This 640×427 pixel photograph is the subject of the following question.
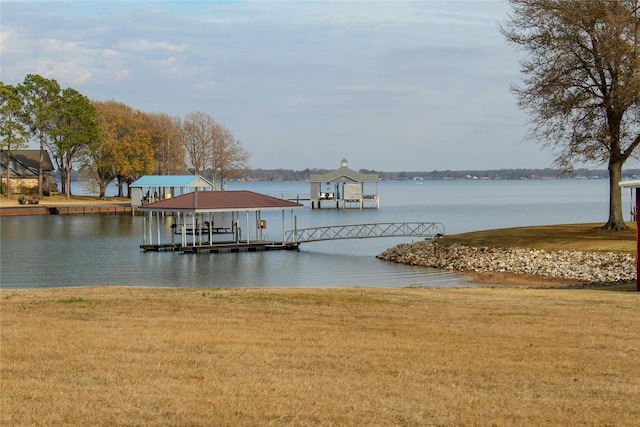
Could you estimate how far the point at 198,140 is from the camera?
349 feet

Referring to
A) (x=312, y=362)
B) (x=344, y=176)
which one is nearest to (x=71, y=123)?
(x=344, y=176)

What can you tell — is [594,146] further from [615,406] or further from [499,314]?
[615,406]

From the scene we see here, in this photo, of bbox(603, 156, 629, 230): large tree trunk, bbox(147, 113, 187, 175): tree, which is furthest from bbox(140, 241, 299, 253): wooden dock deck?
bbox(147, 113, 187, 175): tree

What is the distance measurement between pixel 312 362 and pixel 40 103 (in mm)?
80286

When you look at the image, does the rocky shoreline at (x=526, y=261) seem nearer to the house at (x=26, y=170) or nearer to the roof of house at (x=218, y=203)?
the roof of house at (x=218, y=203)

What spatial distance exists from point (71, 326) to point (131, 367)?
120 inches

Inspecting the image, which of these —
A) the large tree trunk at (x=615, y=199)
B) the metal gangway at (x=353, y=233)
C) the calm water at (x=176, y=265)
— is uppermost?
the large tree trunk at (x=615, y=199)

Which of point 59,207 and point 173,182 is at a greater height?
point 173,182

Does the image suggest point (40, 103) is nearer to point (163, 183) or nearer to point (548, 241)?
point (163, 183)

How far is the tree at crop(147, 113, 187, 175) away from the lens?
100312mm

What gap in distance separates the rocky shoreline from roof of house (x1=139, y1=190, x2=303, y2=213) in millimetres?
7628

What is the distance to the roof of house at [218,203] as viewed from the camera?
39.7 meters

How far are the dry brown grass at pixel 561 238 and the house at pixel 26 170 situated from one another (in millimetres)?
64911

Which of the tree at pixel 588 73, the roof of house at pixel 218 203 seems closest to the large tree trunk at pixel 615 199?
the tree at pixel 588 73
